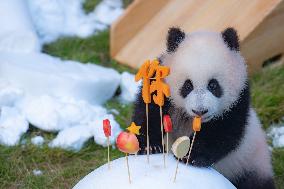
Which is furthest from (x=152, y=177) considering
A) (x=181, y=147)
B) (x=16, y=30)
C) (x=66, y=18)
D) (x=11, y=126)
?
(x=66, y=18)

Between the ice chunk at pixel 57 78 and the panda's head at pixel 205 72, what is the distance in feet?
5.13

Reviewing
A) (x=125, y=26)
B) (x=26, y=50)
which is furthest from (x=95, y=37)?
(x=26, y=50)

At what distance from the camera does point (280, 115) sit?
3.85 m

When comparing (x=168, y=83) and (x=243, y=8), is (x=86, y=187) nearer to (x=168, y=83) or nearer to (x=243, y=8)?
(x=168, y=83)

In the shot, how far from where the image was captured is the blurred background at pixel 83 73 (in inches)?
137

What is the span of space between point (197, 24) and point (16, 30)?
1.31m

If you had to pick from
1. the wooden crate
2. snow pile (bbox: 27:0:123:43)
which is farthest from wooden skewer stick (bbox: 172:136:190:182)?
snow pile (bbox: 27:0:123:43)

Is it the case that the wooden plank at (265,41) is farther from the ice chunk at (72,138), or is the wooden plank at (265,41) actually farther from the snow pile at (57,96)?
the ice chunk at (72,138)

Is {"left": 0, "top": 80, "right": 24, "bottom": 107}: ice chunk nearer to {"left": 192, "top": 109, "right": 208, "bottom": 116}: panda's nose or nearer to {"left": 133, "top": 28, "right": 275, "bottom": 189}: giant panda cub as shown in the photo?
{"left": 133, "top": 28, "right": 275, "bottom": 189}: giant panda cub

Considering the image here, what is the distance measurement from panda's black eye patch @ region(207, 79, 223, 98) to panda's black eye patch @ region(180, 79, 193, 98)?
7 cm

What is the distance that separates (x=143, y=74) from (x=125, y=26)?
251cm

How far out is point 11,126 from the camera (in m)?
3.67

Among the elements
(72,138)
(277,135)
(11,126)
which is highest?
(277,135)

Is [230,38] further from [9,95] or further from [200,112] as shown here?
[9,95]
